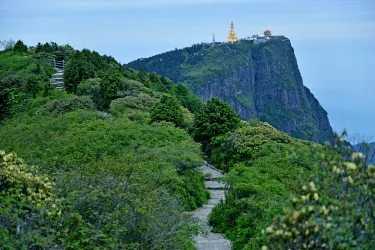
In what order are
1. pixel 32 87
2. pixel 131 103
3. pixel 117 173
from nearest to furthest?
pixel 117 173
pixel 131 103
pixel 32 87

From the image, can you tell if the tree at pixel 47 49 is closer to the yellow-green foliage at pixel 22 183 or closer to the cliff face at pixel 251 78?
the yellow-green foliage at pixel 22 183

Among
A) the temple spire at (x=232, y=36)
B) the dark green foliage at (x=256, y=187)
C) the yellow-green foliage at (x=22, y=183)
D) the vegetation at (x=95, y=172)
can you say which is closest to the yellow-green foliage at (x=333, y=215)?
the vegetation at (x=95, y=172)

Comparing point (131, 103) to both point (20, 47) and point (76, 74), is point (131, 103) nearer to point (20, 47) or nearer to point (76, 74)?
point (76, 74)

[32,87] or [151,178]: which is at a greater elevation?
[32,87]

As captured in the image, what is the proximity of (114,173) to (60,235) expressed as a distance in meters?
5.13

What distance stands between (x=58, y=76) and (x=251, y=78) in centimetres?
13355

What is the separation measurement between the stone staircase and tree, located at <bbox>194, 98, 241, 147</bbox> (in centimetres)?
1671

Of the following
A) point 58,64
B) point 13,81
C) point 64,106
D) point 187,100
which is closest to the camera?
point 64,106

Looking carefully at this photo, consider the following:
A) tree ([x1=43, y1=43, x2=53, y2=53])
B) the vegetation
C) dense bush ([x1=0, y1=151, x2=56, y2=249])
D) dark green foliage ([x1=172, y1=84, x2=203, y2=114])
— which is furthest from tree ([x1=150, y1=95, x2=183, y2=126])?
tree ([x1=43, y1=43, x2=53, y2=53])

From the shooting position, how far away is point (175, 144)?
19.5m

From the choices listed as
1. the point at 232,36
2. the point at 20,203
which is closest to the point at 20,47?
the point at 20,203

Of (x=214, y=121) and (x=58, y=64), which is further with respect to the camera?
(x=58, y=64)

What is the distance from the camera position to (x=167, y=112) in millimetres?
26172

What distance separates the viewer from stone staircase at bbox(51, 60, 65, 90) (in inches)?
1549
